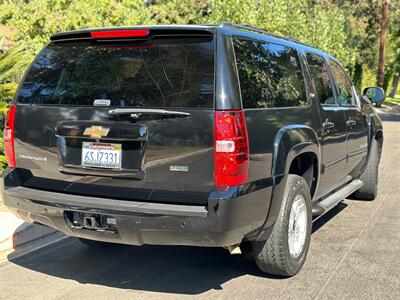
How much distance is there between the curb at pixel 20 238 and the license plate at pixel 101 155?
71.4 inches

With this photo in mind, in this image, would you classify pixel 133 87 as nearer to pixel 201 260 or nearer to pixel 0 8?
pixel 201 260

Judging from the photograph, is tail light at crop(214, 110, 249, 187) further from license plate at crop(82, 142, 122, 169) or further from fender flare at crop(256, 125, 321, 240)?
license plate at crop(82, 142, 122, 169)

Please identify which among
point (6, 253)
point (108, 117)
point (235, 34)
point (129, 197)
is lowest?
point (6, 253)

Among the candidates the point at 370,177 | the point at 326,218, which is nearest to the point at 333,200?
the point at 326,218

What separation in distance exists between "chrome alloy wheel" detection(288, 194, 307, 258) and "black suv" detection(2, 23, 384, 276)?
0.01 meters

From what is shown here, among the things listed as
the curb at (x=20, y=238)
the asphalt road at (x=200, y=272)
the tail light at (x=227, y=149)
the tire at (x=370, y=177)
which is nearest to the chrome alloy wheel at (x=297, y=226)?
the asphalt road at (x=200, y=272)

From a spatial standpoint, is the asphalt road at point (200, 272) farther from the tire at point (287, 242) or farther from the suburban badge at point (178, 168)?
the suburban badge at point (178, 168)

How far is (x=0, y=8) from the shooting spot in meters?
11.8

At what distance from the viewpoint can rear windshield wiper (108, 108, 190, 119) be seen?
355 centimetres

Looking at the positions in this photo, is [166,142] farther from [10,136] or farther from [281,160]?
[10,136]

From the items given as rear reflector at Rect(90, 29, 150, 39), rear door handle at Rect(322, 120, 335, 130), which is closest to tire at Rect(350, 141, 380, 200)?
rear door handle at Rect(322, 120, 335, 130)

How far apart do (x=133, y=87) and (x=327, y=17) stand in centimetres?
2634

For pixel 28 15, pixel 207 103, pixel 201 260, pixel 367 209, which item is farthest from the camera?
pixel 28 15

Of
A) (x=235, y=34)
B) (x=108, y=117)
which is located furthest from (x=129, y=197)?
(x=235, y=34)
